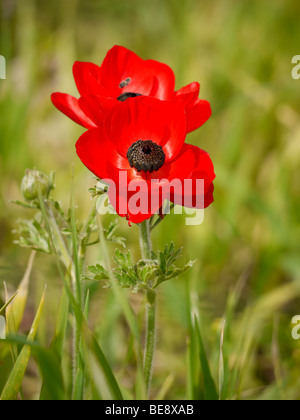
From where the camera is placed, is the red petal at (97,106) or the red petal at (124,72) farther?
the red petal at (124,72)

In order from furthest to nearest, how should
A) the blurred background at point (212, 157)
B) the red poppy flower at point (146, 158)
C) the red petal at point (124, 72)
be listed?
the blurred background at point (212, 157) < the red petal at point (124, 72) < the red poppy flower at point (146, 158)

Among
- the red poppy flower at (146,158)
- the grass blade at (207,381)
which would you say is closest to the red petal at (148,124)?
the red poppy flower at (146,158)

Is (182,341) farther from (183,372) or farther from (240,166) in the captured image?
(240,166)

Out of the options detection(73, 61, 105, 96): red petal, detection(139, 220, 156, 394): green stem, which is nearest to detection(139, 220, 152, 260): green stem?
detection(139, 220, 156, 394): green stem

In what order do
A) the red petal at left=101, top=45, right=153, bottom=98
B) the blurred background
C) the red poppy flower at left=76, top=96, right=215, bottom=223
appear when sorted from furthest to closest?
the blurred background < the red petal at left=101, top=45, right=153, bottom=98 < the red poppy flower at left=76, top=96, right=215, bottom=223

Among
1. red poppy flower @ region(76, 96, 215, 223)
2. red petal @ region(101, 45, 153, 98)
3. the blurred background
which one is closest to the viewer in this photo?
red poppy flower @ region(76, 96, 215, 223)

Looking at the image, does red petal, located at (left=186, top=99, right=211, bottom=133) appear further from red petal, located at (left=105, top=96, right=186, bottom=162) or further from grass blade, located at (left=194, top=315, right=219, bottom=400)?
grass blade, located at (left=194, top=315, right=219, bottom=400)

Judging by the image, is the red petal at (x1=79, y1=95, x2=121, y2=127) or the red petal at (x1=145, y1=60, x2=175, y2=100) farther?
the red petal at (x1=145, y1=60, x2=175, y2=100)

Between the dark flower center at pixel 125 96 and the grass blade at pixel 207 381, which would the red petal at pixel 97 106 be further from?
the grass blade at pixel 207 381

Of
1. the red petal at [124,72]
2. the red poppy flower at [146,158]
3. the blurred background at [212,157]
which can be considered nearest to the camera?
the red poppy flower at [146,158]

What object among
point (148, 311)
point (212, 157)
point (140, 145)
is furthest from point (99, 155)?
point (212, 157)
